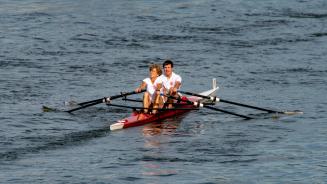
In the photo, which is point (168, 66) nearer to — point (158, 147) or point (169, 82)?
point (169, 82)

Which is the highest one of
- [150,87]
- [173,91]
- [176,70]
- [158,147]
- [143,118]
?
[150,87]

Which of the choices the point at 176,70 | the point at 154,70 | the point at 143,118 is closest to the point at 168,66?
the point at 154,70

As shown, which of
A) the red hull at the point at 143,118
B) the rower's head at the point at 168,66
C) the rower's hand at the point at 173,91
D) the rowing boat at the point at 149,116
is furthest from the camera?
the rower's hand at the point at 173,91

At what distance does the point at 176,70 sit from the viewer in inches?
1689

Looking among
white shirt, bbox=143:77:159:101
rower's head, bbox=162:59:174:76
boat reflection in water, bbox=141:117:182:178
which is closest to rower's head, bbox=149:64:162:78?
white shirt, bbox=143:77:159:101

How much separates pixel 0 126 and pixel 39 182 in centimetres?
754

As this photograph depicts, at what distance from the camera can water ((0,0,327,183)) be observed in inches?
982

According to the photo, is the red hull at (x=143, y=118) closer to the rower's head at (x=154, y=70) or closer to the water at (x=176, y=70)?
the water at (x=176, y=70)

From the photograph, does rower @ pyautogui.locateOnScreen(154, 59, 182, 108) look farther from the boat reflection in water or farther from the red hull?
the boat reflection in water

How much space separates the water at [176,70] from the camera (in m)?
25.0

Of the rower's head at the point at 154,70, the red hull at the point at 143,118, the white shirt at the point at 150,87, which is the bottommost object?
the red hull at the point at 143,118

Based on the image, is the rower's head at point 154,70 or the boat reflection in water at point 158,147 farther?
the rower's head at point 154,70

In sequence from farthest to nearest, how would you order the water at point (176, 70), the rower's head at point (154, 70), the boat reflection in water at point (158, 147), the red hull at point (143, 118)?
the rower's head at point (154, 70) → the red hull at point (143, 118) → the water at point (176, 70) → the boat reflection in water at point (158, 147)

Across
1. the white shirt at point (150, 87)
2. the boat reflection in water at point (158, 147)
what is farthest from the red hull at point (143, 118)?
the white shirt at point (150, 87)
